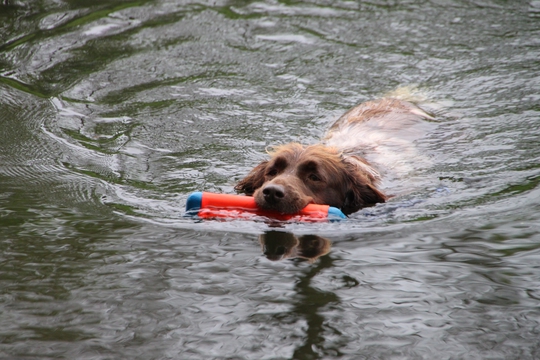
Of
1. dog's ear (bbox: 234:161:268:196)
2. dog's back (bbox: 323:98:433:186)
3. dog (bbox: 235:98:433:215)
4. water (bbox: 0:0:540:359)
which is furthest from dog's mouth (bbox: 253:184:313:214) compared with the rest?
dog's back (bbox: 323:98:433:186)

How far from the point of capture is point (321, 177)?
21.6 ft

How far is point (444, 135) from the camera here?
8.30m

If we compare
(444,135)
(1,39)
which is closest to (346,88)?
(444,135)

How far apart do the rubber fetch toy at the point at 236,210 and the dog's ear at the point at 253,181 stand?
0.86 m

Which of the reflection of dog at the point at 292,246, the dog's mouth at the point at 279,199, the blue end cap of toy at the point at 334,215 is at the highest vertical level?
the dog's mouth at the point at 279,199

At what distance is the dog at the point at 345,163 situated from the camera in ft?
20.1

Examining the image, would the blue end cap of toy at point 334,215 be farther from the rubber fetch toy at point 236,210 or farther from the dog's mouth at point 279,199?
the dog's mouth at point 279,199

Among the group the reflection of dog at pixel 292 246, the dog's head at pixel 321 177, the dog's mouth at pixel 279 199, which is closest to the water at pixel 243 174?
the reflection of dog at pixel 292 246

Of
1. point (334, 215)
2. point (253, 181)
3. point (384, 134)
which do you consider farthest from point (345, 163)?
point (384, 134)

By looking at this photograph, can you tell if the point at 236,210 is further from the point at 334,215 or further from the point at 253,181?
the point at 253,181

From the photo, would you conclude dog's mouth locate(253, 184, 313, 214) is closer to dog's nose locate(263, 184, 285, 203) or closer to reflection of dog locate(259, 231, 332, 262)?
dog's nose locate(263, 184, 285, 203)

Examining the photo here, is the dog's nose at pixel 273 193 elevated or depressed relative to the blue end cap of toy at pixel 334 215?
elevated

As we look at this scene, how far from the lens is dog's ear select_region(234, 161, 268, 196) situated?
22.5ft

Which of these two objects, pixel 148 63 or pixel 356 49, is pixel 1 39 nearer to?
pixel 148 63
